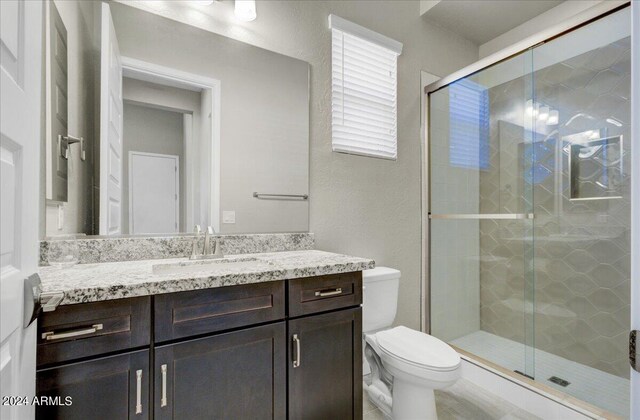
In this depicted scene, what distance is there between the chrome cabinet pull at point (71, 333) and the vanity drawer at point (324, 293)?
24.2 inches

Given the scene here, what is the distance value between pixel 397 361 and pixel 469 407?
0.71 meters

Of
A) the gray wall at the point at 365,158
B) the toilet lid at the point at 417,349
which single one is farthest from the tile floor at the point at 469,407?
the gray wall at the point at 365,158

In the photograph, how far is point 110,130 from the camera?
139cm

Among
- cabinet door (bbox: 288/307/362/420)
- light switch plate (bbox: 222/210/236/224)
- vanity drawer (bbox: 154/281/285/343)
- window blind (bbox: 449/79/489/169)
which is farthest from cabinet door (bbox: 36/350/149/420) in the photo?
window blind (bbox: 449/79/489/169)

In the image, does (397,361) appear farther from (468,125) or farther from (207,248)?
(468,125)

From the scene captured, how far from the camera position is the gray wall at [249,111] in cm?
152

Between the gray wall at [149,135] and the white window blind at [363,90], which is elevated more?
the white window blind at [363,90]

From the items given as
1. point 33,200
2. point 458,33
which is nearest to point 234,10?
point 33,200

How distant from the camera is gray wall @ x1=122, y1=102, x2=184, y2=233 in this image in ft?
4.78

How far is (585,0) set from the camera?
2.19 meters

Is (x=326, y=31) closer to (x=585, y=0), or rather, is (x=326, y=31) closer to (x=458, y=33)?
(x=458, y=33)

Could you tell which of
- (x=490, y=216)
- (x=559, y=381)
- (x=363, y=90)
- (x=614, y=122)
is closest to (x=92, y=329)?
(x=363, y=90)

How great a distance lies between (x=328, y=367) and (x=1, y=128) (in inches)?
49.1

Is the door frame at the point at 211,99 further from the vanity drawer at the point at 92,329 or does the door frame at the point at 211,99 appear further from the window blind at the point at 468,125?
the window blind at the point at 468,125
